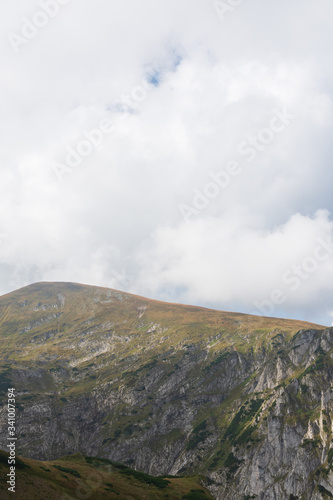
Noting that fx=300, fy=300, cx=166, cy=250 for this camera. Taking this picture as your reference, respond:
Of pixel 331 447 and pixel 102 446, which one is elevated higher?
pixel 331 447

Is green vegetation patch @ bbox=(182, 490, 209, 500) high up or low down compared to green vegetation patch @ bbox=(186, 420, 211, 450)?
up

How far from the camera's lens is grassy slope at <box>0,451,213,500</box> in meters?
49.5

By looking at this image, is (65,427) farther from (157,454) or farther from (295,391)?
(295,391)

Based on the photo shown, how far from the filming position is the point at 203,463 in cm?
16838

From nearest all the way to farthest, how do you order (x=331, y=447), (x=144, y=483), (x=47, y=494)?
(x=47, y=494)
(x=144, y=483)
(x=331, y=447)

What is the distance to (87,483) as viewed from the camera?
60406mm

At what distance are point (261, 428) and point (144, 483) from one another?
120 m

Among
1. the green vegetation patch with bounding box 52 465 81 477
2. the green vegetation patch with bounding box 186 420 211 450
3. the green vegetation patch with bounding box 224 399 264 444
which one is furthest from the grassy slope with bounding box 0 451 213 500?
the green vegetation patch with bounding box 186 420 211 450

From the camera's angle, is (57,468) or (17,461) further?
(57,468)

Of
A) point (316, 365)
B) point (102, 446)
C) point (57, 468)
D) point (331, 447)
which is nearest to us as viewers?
point (57, 468)

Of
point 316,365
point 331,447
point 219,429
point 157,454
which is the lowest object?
point 157,454

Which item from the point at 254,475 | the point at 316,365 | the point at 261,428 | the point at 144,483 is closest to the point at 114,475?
the point at 144,483

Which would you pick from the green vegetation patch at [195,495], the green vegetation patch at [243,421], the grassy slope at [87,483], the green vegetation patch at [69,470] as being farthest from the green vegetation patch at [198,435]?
the green vegetation patch at [69,470]

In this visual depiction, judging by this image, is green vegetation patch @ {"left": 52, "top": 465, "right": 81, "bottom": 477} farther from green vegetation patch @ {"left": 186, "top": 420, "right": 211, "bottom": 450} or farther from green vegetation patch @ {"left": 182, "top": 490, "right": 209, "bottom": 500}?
green vegetation patch @ {"left": 186, "top": 420, "right": 211, "bottom": 450}
